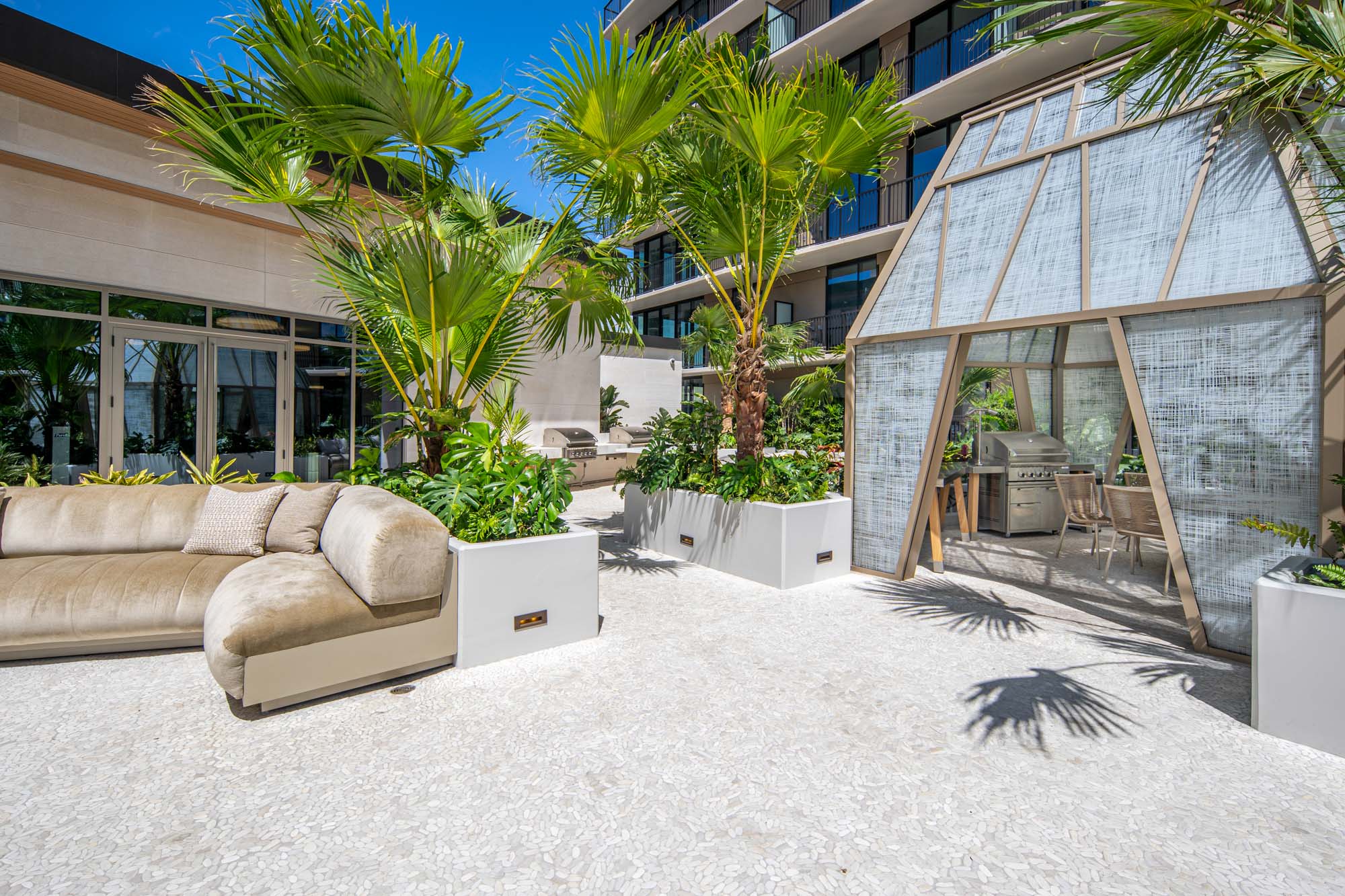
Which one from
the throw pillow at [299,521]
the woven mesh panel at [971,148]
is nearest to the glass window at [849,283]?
the woven mesh panel at [971,148]

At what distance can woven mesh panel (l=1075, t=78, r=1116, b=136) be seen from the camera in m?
4.66

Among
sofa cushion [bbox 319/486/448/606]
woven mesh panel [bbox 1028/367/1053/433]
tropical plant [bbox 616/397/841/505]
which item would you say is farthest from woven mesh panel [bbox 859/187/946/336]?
sofa cushion [bbox 319/486/448/606]

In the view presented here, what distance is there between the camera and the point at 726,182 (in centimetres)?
534

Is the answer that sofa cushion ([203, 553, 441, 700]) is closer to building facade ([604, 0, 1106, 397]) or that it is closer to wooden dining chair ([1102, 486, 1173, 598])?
wooden dining chair ([1102, 486, 1173, 598])

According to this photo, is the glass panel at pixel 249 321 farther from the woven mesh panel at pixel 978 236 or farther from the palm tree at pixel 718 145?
the woven mesh panel at pixel 978 236

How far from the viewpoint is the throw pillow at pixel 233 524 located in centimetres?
390

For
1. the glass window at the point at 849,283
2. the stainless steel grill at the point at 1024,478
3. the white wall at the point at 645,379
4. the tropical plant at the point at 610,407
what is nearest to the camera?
the stainless steel grill at the point at 1024,478

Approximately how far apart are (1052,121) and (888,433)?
2816mm

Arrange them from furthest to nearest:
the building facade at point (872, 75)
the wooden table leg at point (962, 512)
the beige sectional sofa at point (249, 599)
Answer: the building facade at point (872, 75) → the wooden table leg at point (962, 512) → the beige sectional sofa at point (249, 599)

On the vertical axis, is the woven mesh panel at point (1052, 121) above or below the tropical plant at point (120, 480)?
above

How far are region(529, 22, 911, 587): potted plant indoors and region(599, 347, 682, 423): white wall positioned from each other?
50.2 feet

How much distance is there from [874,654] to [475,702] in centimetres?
226

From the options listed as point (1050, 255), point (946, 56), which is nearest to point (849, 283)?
point (946, 56)

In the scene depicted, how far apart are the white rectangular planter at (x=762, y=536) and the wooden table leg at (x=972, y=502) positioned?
102 inches
